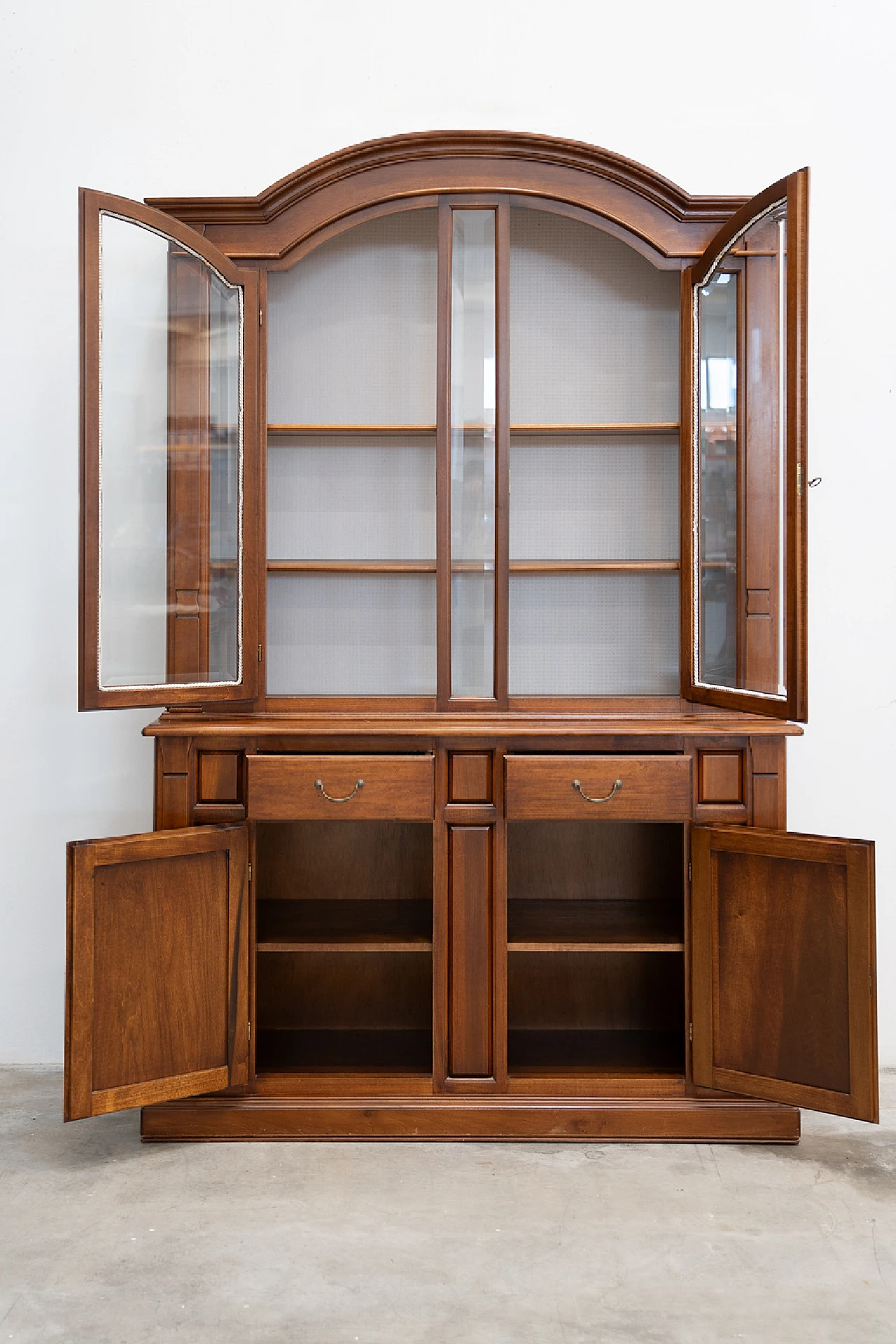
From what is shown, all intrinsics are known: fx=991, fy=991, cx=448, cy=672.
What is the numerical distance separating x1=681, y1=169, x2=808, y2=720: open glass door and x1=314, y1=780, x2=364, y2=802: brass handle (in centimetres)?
90

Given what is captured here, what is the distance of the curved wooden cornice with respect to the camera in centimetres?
250

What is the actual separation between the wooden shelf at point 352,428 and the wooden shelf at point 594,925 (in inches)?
53.2

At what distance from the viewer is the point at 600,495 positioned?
9.34ft

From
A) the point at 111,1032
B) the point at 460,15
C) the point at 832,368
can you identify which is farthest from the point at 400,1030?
the point at 460,15

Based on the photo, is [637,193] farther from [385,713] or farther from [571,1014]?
[571,1014]


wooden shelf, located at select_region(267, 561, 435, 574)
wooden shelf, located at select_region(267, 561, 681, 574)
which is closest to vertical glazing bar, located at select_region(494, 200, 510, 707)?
wooden shelf, located at select_region(267, 561, 681, 574)

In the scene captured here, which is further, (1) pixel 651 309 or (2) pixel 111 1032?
(1) pixel 651 309

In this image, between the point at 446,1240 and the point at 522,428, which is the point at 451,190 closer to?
the point at 522,428

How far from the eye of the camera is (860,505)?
2.94 metres

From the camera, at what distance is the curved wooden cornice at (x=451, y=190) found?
2498 millimetres

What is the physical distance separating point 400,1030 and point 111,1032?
90cm

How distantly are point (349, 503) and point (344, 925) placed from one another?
3.89ft

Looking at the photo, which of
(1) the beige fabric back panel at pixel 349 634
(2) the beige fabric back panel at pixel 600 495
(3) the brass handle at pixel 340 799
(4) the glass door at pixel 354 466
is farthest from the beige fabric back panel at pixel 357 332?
(3) the brass handle at pixel 340 799

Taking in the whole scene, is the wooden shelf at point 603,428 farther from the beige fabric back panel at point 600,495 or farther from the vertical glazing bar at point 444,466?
the vertical glazing bar at point 444,466
